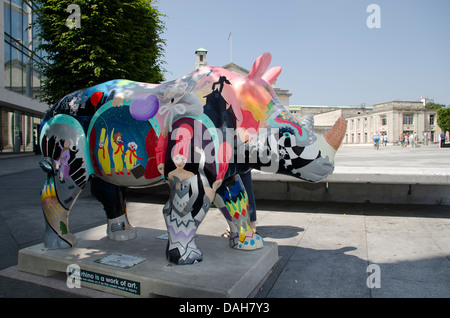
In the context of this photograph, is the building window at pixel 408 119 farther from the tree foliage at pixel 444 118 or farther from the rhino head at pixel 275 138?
the rhino head at pixel 275 138

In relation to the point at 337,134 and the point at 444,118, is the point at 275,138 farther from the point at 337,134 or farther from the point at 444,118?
the point at 444,118

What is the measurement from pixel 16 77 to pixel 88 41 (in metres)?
17.6

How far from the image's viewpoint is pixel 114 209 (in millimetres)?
3895

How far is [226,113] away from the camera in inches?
117

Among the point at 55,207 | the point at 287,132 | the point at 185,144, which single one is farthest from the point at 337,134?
the point at 55,207

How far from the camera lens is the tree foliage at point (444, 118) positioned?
179 ft

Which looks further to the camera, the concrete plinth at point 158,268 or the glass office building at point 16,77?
the glass office building at point 16,77

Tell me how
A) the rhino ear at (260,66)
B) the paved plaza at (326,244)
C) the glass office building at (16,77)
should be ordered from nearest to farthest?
the paved plaza at (326,244), the rhino ear at (260,66), the glass office building at (16,77)

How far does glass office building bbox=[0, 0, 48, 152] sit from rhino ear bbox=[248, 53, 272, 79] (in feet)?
64.9

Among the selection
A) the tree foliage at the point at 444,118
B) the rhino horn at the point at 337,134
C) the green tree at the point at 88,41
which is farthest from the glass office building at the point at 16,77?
the tree foliage at the point at 444,118

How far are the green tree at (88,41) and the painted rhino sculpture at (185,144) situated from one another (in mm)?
6152

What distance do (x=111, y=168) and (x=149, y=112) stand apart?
65 centimetres

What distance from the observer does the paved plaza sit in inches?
119

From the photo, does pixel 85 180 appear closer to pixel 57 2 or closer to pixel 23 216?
pixel 23 216
